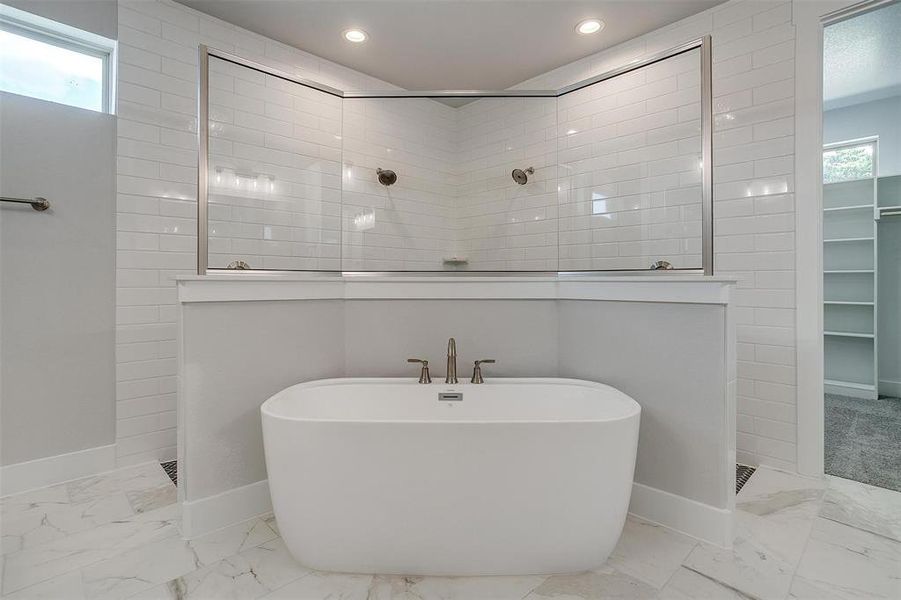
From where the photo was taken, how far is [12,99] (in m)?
2.11

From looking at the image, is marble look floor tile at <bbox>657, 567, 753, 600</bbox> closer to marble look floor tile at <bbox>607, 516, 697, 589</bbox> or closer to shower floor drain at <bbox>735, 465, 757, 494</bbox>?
marble look floor tile at <bbox>607, 516, 697, 589</bbox>

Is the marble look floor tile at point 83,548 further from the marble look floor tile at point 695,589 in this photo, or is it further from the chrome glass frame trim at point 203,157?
the marble look floor tile at point 695,589

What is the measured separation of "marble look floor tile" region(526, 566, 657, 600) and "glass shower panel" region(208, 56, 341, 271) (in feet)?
5.59

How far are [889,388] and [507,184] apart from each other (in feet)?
13.6

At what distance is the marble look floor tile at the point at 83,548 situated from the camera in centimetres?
155

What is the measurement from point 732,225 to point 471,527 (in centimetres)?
222

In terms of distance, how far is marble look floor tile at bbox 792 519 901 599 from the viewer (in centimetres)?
146

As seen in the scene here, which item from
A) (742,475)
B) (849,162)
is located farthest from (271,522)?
(849,162)

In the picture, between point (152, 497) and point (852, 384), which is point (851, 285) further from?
point (152, 497)

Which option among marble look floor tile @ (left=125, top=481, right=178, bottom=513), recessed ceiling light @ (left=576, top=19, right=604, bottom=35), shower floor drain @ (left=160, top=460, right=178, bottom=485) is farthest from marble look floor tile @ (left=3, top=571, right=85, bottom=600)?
recessed ceiling light @ (left=576, top=19, right=604, bottom=35)

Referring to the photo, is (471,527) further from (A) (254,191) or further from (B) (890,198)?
(B) (890,198)

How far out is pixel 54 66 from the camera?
2.32m

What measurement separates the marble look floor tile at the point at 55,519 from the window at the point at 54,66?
201cm

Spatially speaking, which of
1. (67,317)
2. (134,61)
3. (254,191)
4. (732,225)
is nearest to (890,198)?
(732,225)
